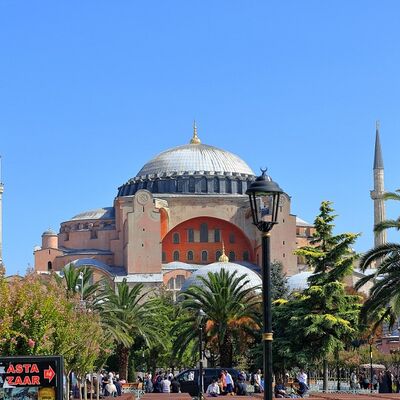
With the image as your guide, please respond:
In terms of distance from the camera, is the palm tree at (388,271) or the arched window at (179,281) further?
the arched window at (179,281)

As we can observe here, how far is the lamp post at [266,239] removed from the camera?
9729 millimetres

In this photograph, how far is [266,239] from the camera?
994 cm

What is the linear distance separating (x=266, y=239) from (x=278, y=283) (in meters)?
56.3

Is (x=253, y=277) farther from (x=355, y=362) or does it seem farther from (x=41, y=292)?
(x=41, y=292)

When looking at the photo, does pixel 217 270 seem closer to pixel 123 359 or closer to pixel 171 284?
pixel 171 284

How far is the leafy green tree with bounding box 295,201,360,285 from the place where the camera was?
129ft

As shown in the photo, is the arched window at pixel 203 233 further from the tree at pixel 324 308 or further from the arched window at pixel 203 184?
the tree at pixel 324 308

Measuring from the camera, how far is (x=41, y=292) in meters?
19.5

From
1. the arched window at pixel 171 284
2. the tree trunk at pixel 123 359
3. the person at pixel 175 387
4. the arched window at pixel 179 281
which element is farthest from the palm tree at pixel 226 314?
the arched window at pixel 171 284

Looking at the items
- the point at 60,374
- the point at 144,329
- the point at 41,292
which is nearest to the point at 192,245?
the point at 144,329

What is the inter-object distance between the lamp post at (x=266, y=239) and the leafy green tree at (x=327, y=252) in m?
29.1

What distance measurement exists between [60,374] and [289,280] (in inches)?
2498

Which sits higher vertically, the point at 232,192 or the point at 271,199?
the point at 232,192

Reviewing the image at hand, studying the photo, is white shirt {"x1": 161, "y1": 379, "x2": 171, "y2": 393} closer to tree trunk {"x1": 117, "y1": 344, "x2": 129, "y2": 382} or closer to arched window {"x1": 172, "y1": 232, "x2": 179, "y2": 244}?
tree trunk {"x1": 117, "y1": 344, "x2": 129, "y2": 382}
